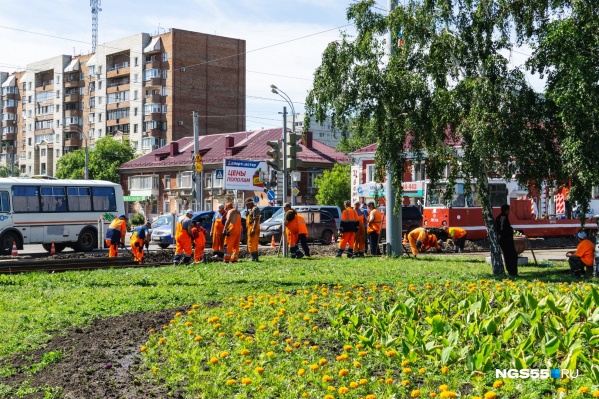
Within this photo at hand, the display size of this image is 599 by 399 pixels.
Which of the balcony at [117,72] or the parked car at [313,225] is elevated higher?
the balcony at [117,72]

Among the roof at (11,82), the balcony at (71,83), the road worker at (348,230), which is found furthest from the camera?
the roof at (11,82)

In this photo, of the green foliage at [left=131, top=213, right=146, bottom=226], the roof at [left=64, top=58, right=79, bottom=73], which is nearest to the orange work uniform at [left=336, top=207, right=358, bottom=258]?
the green foliage at [left=131, top=213, right=146, bottom=226]

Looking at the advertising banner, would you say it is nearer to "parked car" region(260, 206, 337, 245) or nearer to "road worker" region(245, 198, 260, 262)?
"parked car" region(260, 206, 337, 245)

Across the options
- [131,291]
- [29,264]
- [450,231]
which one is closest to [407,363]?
[131,291]

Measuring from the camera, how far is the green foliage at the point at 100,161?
84.6 meters

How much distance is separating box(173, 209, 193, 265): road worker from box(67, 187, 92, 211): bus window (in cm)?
1170

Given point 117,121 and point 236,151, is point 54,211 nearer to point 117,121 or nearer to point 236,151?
point 236,151

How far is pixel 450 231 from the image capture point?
3117 cm

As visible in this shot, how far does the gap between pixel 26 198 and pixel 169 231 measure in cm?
639

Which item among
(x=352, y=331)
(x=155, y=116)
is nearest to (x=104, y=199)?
(x=352, y=331)

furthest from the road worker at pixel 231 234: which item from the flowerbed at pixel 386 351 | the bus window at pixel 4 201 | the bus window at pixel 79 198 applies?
the flowerbed at pixel 386 351

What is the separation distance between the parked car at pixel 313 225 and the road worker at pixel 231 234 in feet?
39.8

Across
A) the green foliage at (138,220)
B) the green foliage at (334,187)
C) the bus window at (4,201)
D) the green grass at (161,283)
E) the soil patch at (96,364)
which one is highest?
the green foliage at (334,187)

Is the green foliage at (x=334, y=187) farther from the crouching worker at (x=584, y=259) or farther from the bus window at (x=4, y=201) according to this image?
the crouching worker at (x=584, y=259)
